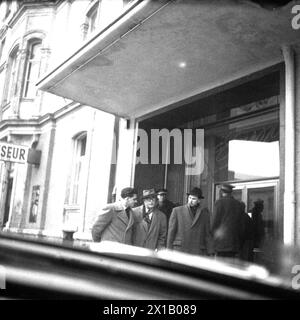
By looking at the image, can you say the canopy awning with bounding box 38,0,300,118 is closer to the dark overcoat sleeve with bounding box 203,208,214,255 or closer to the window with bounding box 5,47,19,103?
the dark overcoat sleeve with bounding box 203,208,214,255

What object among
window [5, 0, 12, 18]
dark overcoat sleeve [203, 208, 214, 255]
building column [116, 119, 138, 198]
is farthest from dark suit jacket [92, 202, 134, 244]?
window [5, 0, 12, 18]

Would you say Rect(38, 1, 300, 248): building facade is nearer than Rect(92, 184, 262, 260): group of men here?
Yes

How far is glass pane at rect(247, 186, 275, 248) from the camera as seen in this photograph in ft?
18.8

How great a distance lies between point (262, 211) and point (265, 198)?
0.23 m

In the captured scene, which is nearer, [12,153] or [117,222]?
[117,222]

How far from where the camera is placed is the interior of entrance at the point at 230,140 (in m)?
5.88

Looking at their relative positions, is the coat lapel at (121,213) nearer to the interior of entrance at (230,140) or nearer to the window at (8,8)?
the interior of entrance at (230,140)

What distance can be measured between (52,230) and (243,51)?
22.4ft

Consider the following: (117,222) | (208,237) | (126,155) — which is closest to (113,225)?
(117,222)

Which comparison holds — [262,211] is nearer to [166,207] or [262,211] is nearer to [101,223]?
[166,207]

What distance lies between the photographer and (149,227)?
512 centimetres

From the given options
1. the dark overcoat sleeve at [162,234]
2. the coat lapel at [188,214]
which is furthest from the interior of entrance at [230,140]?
the dark overcoat sleeve at [162,234]

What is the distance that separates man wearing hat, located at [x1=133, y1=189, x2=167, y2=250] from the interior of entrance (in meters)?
1.72
